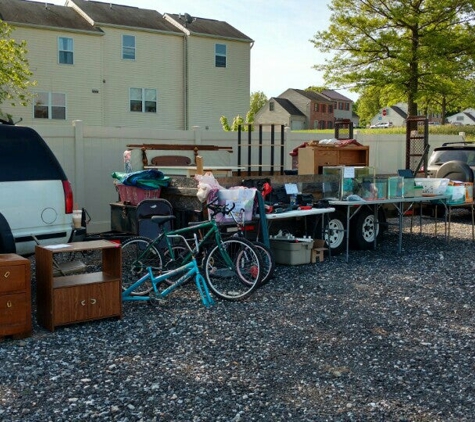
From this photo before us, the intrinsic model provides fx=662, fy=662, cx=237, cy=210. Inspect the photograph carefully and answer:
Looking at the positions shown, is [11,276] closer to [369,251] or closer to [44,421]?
[44,421]

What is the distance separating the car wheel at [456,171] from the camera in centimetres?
1380

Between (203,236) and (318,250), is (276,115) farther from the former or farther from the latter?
(203,236)

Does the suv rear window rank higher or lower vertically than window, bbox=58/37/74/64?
lower

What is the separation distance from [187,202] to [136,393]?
15.2 feet

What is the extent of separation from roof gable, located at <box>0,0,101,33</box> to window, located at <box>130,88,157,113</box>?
2.75 meters

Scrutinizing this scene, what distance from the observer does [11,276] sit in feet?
18.9

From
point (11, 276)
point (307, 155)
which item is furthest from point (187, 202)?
point (11, 276)

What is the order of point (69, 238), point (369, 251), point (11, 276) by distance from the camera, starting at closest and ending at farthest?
point (11, 276)
point (69, 238)
point (369, 251)

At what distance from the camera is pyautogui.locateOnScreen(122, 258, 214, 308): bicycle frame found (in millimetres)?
6848

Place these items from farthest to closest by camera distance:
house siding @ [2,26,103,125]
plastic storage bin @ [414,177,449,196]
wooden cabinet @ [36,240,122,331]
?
house siding @ [2,26,103,125] < plastic storage bin @ [414,177,449,196] < wooden cabinet @ [36,240,122,331]

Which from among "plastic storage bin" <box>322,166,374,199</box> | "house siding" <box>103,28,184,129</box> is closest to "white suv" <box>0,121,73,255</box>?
"plastic storage bin" <box>322,166,374,199</box>

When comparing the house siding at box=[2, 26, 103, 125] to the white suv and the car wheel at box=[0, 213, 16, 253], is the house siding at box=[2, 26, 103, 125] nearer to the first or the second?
the white suv

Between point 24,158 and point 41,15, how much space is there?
19334 mm

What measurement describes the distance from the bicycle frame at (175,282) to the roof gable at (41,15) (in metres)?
18.8
